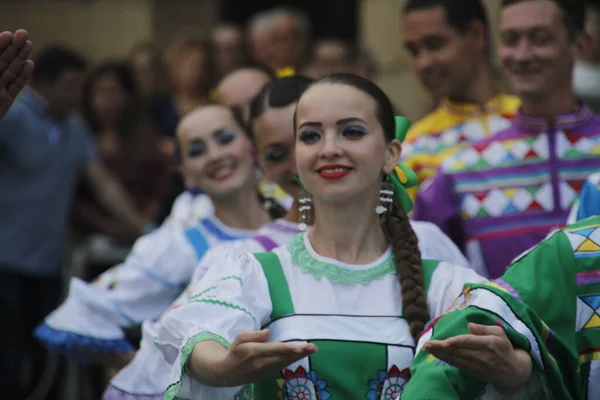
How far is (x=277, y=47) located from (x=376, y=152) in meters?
4.27

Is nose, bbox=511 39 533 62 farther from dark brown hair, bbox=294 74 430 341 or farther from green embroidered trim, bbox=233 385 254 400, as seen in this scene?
green embroidered trim, bbox=233 385 254 400

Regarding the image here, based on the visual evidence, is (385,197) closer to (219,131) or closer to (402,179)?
(402,179)

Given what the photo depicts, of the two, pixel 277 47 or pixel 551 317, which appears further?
pixel 277 47

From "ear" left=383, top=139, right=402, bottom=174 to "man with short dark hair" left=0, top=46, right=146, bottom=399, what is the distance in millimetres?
3884

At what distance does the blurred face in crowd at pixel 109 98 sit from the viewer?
27.8 ft

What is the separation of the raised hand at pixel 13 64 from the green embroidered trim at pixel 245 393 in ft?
3.46

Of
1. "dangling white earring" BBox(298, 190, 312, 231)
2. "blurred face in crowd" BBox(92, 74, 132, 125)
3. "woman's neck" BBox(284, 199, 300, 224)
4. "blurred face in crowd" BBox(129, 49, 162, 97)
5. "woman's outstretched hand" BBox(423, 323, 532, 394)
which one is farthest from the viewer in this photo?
"blurred face in crowd" BBox(129, 49, 162, 97)

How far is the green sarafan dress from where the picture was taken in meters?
3.30

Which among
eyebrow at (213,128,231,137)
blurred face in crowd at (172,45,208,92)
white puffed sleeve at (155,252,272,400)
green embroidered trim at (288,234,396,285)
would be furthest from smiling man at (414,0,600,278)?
blurred face in crowd at (172,45,208,92)

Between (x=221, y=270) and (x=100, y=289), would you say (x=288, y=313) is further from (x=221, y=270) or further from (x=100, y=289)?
(x=100, y=289)

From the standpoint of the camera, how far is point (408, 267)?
369 cm

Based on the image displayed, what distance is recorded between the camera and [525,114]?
4.96m

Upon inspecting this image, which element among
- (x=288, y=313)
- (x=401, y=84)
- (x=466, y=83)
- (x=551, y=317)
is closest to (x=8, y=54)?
(x=288, y=313)

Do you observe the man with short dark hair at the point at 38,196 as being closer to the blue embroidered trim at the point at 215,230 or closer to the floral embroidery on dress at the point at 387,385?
the blue embroidered trim at the point at 215,230
